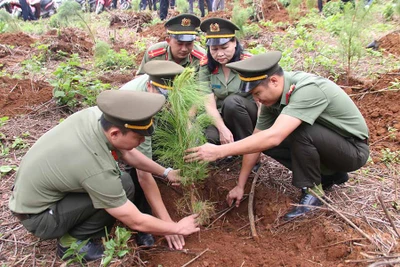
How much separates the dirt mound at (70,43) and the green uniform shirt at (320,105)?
227 inches

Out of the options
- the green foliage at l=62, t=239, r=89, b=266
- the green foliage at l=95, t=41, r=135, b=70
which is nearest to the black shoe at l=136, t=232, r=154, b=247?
the green foliage at l=62, t=239, r=89, b=266

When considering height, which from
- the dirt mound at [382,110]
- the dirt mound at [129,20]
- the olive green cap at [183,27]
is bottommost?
the dirt mound at [129,20]

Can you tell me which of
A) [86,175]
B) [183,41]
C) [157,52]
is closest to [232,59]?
[183,41]

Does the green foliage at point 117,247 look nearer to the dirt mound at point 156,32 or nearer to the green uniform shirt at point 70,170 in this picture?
the green uniform shirt at point 70,170

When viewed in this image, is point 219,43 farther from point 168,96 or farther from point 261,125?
point 168,96

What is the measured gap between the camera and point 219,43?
10.9 feet

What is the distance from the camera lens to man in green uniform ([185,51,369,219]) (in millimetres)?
2420

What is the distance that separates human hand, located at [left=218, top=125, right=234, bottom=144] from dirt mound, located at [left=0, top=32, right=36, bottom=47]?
6256 mm

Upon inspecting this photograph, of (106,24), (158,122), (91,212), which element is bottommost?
(106,24)

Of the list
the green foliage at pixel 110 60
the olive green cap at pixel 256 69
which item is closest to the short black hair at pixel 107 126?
the olive green cap at pixel 256 69

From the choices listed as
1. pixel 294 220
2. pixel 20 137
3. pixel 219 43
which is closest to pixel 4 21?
pixel 20 137

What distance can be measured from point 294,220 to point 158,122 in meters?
1.29

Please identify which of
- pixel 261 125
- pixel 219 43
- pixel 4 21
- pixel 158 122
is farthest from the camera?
pixel 4 21

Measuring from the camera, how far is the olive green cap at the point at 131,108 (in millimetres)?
1975
